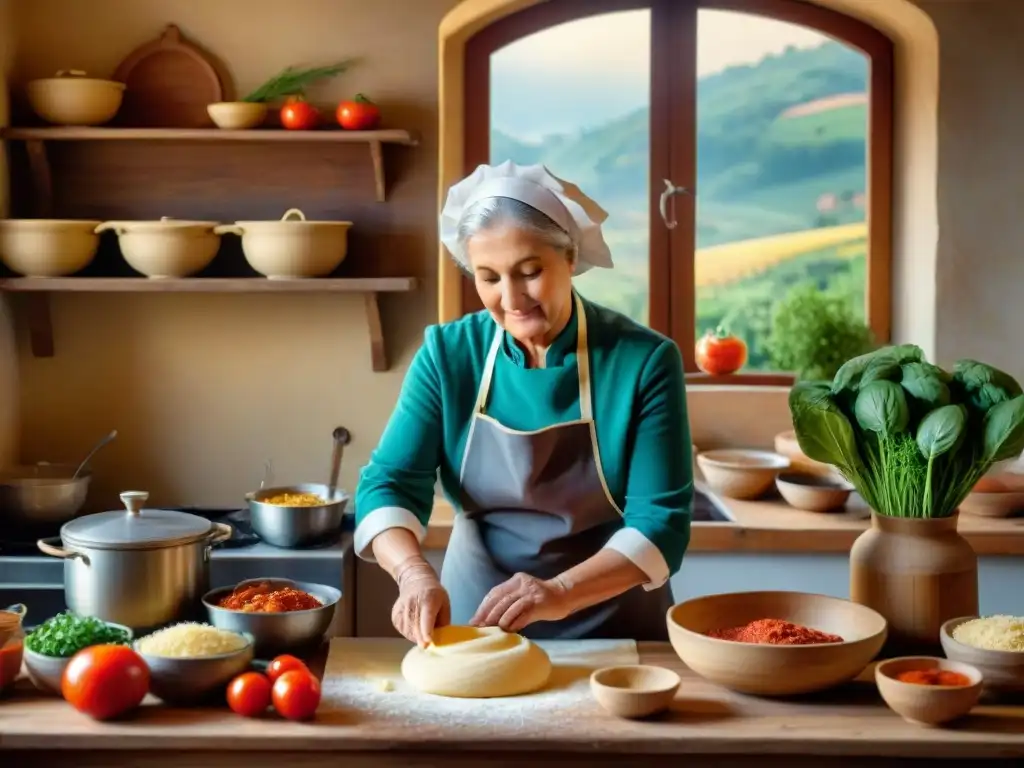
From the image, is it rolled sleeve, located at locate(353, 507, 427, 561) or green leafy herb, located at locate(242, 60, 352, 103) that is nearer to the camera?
rolled sleeve, located at locate(353, 507, 427, 561)

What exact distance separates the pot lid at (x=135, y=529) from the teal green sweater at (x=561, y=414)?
0.94 ft

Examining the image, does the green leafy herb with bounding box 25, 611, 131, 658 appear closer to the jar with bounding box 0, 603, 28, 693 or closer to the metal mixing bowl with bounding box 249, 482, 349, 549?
the jar with bounding box 0, 603, 28, 693

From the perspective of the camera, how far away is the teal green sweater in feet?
7.07

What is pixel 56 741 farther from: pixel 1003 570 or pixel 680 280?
pixel 680 280

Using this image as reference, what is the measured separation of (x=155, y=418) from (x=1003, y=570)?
2.28m

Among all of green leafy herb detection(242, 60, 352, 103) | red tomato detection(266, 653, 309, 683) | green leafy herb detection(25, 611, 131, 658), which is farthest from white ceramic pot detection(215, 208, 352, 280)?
red tomato detection(266, 653, 309, 683)

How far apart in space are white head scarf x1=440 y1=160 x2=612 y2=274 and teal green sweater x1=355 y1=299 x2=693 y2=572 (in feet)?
0.53

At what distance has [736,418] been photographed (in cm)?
377

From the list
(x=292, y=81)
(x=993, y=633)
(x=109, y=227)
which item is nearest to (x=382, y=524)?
(x=993, y=633)

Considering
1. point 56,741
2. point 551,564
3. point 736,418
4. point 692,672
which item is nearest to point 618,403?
point 551,564

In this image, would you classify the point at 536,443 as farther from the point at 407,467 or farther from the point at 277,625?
the point at 277,625

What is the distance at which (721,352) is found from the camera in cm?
384

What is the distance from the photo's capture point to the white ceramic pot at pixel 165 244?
334cm

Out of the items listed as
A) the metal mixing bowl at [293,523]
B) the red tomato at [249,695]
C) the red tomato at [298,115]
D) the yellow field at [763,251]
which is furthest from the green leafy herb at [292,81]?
the red tomato at [249,695]
